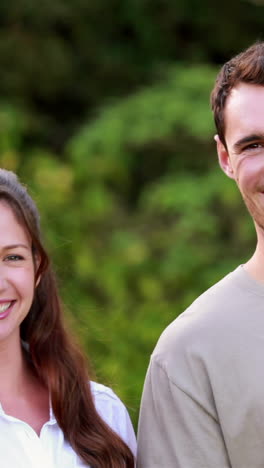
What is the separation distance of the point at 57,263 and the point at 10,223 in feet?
2.52

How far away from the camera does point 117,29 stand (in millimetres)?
8602

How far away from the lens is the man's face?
97.4 inches

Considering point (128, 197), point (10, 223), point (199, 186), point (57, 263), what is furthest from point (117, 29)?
point (10, 223)

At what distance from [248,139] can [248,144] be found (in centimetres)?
1

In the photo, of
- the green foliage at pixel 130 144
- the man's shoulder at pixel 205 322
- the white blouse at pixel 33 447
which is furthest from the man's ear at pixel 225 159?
the green foliage at pixel 130 144

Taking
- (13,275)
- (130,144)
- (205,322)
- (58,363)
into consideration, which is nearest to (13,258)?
(13,275)

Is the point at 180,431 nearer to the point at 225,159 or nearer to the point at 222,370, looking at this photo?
the point at 222,370

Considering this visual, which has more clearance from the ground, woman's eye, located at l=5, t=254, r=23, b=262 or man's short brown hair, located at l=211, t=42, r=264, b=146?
man's short brown hair, located at l=211, t=42, r=264, b=146

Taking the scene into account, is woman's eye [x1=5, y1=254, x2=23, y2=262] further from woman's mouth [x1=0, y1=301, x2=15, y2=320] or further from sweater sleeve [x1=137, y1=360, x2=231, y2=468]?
sweater sleeve [x1=137, y1=360, x2=231, y2=468]

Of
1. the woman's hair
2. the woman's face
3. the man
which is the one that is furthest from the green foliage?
the man

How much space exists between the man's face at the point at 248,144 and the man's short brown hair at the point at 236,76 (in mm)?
30

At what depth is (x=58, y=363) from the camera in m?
2.78

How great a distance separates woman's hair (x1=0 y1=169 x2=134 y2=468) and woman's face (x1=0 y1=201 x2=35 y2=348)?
0.14 feet

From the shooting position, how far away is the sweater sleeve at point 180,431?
8.07 feet
